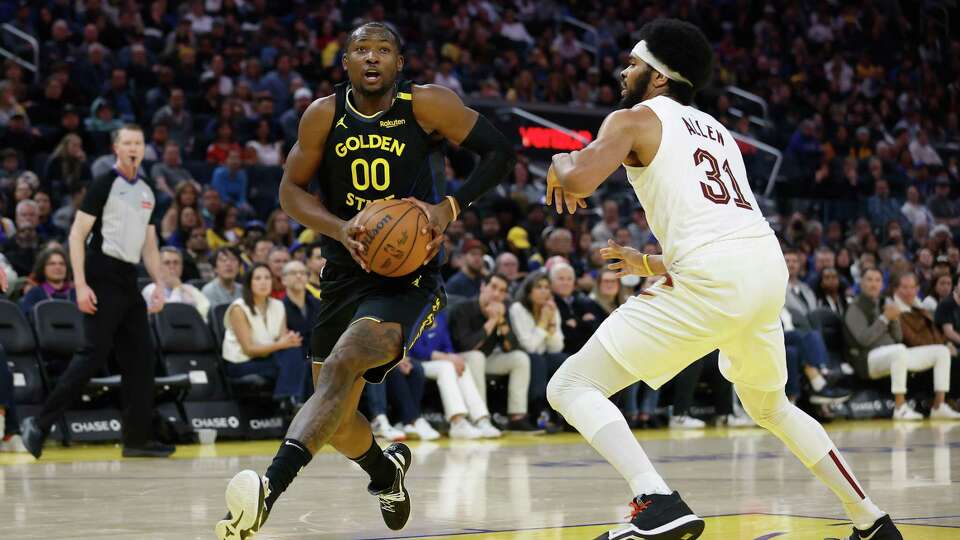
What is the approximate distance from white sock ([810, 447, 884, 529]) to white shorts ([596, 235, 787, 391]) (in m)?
0.59

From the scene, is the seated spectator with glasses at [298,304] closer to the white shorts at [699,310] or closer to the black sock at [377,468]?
the black sock at [377,468]

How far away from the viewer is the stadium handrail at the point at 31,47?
17.0m

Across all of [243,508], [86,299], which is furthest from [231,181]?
[243,508]

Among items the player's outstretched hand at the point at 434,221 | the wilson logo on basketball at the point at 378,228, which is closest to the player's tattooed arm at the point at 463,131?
the player's outstretched hand at the point at 434,221

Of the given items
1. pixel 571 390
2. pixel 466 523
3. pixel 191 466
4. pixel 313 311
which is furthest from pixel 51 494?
pixel 313 311

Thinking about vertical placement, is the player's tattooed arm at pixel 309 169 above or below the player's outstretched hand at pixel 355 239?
above

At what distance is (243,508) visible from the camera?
4621mm

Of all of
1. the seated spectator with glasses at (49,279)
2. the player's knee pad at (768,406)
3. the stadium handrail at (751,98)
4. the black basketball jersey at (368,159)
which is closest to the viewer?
the player's knee pad at (768,406)

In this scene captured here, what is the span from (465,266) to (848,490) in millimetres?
8389

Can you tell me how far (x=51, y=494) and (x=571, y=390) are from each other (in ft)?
11.3

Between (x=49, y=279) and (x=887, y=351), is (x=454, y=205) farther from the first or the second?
(x=887, y=351)

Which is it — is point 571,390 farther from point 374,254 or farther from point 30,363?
point 30,363

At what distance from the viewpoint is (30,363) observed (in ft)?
35.7

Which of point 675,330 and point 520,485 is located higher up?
point 675,330
